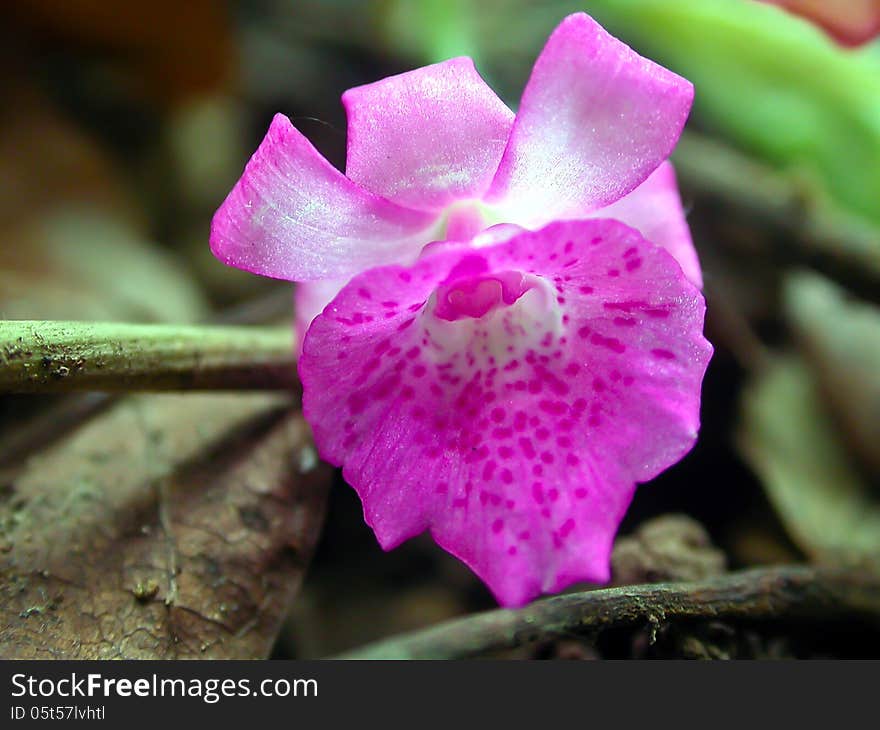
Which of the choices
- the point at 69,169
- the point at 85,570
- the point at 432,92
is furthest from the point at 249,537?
the point at 69,169

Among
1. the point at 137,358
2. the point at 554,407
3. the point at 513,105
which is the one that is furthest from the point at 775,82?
the point at 137,358

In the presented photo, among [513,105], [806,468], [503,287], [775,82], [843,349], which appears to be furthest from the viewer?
[513,105]

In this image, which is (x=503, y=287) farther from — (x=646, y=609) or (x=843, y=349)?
(x=843, y=349)

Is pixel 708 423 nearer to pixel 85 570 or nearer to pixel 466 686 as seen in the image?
pixel 466 686

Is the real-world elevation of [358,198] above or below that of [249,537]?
above

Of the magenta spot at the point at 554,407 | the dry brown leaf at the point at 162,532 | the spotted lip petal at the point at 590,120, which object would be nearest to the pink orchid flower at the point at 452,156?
the spotted lip petal at the point at 590,120

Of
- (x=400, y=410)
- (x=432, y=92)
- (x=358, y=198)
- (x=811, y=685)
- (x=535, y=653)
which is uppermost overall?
(x=432, y=92)

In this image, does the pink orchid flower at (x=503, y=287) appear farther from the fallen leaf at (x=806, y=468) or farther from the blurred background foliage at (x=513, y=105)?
the fallen leaf at (x=806, y=468)
